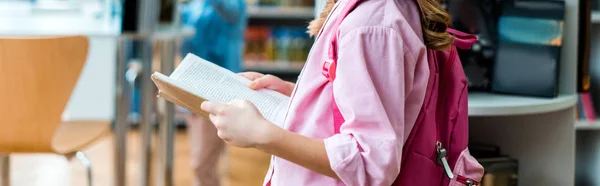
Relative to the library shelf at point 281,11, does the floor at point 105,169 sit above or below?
below

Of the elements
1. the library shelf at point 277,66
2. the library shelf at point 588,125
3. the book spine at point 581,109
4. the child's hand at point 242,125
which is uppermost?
the child's hand at point 242,125

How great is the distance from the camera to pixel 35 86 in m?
2.60

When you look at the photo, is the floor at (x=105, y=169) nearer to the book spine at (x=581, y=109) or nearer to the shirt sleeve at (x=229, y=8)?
the shirt sleeve at (x=229, y=8)

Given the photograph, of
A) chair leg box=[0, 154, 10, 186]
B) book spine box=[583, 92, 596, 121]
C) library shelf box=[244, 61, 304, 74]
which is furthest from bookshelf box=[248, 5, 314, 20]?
chair leg box=[0, 154, 10, 186]

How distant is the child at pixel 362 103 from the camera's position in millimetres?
1250

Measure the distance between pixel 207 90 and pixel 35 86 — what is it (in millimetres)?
1298

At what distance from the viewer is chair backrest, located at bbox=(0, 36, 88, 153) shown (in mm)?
2553

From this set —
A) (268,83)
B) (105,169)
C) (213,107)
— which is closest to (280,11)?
(105,169)

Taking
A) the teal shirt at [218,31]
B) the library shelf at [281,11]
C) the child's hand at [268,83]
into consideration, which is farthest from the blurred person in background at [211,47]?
the child's hand at [268,83]

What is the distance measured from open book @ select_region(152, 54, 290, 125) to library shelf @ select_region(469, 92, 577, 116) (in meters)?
0.59

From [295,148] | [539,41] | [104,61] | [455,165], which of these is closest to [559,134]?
[539,41]

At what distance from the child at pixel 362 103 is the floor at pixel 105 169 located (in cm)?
301

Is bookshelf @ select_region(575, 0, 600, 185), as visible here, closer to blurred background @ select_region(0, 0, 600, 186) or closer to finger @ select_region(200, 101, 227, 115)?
blurred background @ select_region(0, 0, 600, 186)

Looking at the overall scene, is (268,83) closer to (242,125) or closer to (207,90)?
(207,90)
